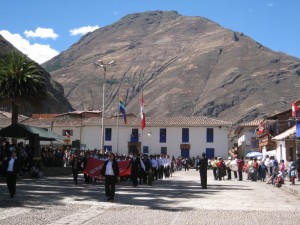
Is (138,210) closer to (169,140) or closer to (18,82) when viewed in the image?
(18,82)

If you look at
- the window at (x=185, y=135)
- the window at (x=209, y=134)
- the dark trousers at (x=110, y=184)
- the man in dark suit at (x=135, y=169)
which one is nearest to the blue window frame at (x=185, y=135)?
the window at (x=185, y=135)

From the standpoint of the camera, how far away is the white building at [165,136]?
64750 millimetres

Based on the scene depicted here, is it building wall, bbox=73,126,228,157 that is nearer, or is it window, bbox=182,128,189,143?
building wall, bbox=73,126,228,157

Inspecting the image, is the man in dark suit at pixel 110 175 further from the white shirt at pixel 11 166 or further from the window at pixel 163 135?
the window at pixel 163 135

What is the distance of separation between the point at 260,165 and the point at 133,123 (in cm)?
3817

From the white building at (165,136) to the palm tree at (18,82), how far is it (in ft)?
109

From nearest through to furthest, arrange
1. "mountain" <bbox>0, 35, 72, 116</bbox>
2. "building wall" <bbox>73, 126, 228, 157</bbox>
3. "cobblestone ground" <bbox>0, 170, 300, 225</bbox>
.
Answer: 1. "cobblestone ground" <bbox>0, 170, 300, 225</bbox>
2. "building wall" <bbox>73, 126, 228, 157</bbox>
3. "mountain" <bbox>0, 35, 72, 116</bbox>

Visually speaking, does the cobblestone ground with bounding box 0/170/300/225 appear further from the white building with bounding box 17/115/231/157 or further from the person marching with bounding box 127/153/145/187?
the white building with bounding box 17/115/231/157

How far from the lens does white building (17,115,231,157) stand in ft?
212

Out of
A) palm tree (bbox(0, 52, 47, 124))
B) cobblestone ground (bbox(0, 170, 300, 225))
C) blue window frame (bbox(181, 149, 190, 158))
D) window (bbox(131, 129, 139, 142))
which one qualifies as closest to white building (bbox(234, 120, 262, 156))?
blue window frame (bbox(181, 149, 190, 158))

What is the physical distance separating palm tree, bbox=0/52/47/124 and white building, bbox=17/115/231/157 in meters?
33.3

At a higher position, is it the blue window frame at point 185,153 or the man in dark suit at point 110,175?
the blue window frame at point 185,153

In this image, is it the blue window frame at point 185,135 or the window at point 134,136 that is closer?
the blue window frame at point 185,135

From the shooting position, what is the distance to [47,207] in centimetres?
1220
